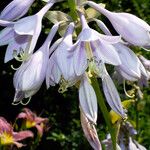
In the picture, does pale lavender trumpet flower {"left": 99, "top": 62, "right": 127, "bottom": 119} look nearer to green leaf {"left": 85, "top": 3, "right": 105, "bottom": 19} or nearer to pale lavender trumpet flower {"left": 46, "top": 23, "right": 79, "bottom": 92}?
pale lavender trumpet flower {"left": 46, "top": 23, "right": 79, "bottom": 92}

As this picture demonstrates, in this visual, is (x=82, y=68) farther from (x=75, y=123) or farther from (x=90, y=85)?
(x=75, y=123)

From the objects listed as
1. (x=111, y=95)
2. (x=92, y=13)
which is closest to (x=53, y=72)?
(x=111, y=95)

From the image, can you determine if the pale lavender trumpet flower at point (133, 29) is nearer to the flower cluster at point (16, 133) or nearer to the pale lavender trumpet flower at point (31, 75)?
the pale lavender trumpet flower at point (31, 75)

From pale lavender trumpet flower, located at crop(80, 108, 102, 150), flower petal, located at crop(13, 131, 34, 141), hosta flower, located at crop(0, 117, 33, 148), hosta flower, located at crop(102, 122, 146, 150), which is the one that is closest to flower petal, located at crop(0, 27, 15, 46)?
pale lavender trumpet flower, located at crop(80, 108, 102, 150)

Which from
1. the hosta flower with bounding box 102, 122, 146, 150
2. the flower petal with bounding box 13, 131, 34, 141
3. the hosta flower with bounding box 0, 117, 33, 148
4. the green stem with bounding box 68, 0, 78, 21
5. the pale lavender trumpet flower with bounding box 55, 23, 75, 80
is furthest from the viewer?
the flower petal with bounding box 13, 131, 34, 141

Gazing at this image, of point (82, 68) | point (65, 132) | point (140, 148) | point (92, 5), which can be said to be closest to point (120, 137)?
point (140, 148)
